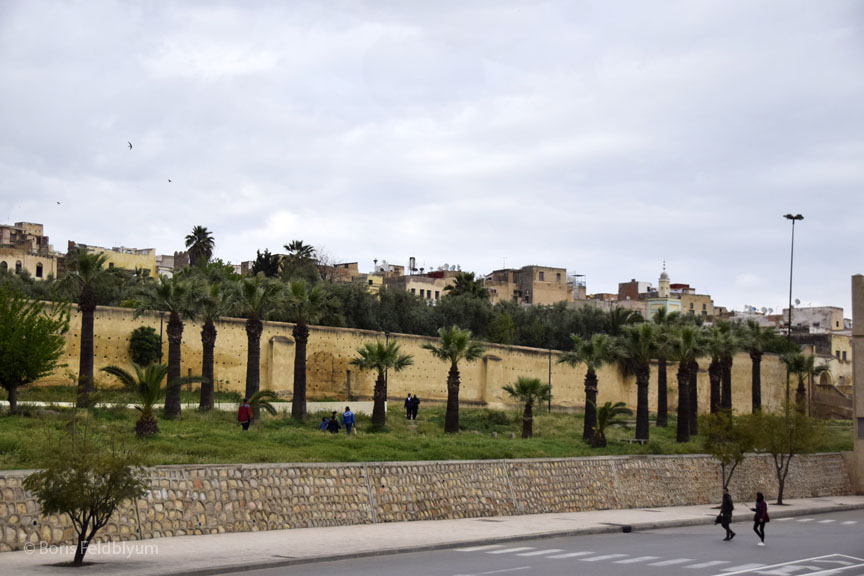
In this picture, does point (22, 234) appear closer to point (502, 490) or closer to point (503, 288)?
point (503, 288)

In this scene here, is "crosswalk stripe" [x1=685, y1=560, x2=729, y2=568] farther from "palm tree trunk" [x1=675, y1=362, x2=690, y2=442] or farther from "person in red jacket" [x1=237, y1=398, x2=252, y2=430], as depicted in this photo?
"palm tree trunk" [x1=675, y1=362, x2=690, y2=442]

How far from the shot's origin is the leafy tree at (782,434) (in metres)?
34.4

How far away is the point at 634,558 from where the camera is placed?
17641 millimetres

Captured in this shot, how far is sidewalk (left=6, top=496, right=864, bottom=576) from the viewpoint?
1454 cm

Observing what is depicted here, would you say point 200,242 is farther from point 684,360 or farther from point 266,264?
point 684,360

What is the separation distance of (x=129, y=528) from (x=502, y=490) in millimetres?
10838

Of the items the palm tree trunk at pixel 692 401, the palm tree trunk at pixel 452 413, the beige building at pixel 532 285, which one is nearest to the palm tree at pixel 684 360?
the palm tree trunk at pixel 692 401

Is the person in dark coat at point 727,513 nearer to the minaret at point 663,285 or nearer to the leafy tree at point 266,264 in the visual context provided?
the leafy tree at point 266,264

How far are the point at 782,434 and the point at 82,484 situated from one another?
2636 cm

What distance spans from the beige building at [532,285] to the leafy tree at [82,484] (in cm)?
9546

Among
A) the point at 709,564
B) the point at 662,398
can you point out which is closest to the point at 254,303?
the point at 709,564

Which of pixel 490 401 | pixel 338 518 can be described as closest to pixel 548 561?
pixel 338 518

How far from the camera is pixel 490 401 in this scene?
187 feet

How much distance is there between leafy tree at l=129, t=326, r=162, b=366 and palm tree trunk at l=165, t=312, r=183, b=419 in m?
8.99
